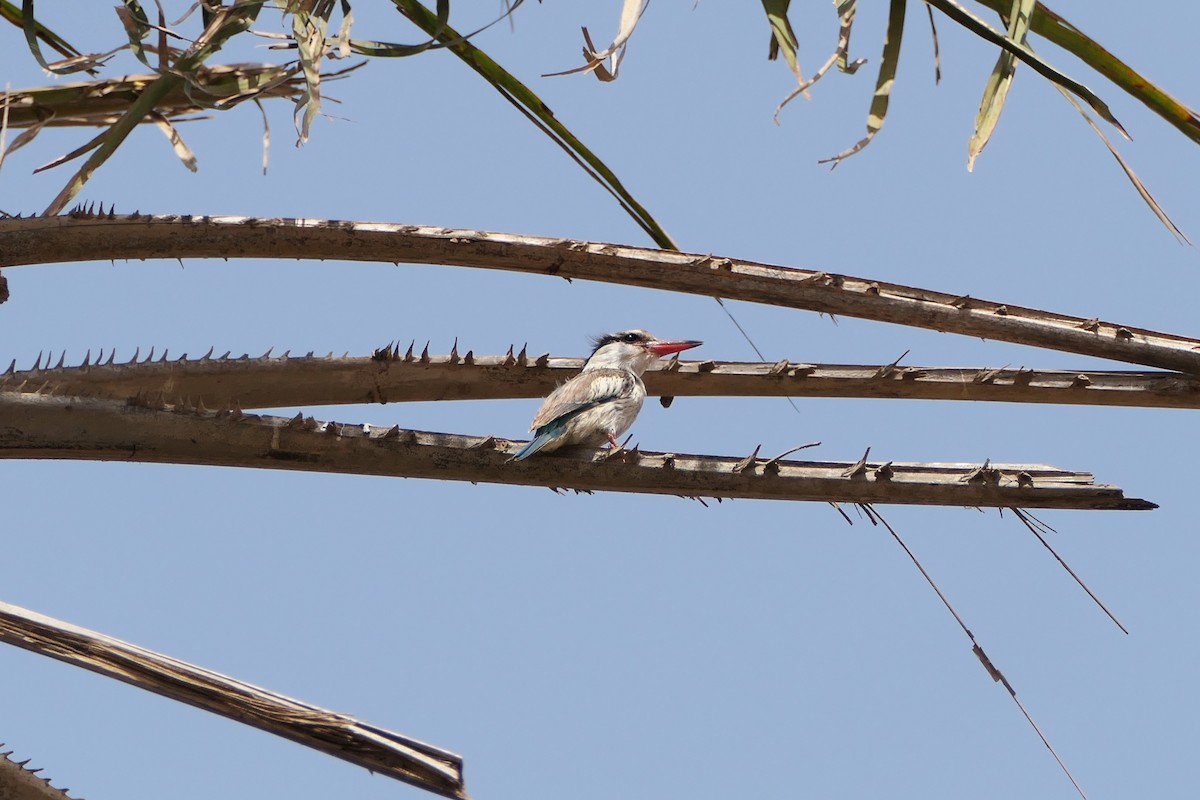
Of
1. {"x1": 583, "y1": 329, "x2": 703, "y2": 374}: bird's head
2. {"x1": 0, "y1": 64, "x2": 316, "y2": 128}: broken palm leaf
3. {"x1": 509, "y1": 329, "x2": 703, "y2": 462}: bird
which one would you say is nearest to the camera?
{"x1": 0, "y1": 64, "x2": 316, "y2": 128}: broken palm leaf

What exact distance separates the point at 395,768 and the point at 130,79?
2485mm

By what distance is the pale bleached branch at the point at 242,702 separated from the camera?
2203mm

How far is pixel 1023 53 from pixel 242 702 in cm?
193

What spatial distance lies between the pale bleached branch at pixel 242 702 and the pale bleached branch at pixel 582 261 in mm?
1107

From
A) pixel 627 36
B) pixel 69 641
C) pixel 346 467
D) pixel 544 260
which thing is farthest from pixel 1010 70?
pixel 69 641

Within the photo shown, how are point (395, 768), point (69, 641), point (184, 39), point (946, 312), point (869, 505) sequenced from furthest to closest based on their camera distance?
point (184, 39), point (946, 312), point (869, 505), point (69, 641), point (395, 768)

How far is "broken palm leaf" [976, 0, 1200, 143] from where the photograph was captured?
3.08 meters

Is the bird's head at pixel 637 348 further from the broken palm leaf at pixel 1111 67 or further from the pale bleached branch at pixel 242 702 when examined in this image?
the pale bleached branch at pixel 242 702

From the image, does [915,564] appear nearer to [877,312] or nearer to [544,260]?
[877,312]

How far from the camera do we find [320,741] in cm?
233

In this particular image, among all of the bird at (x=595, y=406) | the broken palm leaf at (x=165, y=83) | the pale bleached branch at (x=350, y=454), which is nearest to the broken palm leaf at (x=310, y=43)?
the broken palm leaf at (x=165, y=83)

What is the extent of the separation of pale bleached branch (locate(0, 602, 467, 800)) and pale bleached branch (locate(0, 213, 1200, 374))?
3.63 ft

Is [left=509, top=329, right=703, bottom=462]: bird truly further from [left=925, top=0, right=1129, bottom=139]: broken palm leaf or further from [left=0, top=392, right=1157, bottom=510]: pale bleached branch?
[left=925, top=0, right=1129, bottom=139]: broken palm leaf

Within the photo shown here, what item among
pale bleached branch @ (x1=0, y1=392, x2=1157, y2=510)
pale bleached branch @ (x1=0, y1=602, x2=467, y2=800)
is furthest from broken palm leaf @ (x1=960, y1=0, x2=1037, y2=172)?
pale bleached branch @ (x1=0, y1=602, x2=467, y2=800)
